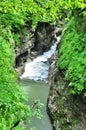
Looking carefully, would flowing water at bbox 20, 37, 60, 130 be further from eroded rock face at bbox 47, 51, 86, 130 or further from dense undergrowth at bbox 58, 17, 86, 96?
dense undergrowth at bbox 58, 17, 86, 96

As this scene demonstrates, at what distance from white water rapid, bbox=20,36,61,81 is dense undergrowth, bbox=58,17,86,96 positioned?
6909 mm

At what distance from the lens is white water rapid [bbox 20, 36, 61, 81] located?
22188 mm

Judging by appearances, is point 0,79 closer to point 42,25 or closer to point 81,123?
point 81,123

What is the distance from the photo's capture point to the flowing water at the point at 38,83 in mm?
13625

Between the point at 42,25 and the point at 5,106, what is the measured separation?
19.0 meters

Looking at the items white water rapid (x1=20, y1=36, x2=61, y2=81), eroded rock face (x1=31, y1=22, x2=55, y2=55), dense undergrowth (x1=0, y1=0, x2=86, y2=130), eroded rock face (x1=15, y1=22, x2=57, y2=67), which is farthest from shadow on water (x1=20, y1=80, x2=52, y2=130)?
eroded rock face (x1=31, y1=22, x2=55, y2=55)

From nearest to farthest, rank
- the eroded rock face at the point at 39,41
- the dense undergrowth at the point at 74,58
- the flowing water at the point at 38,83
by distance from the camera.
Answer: the dense undergrowth at the point at 74,58, the flowing water at the point at 38,83, the eroded rock face at the point at 39,41

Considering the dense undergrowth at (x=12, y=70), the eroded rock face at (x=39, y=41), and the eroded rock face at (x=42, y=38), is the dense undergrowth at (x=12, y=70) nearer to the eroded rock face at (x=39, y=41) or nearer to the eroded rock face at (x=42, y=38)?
the eroded rock face at (x=39, y=41)

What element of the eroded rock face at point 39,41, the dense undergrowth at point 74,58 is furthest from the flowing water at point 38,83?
the dense undergrowth at point 74,58

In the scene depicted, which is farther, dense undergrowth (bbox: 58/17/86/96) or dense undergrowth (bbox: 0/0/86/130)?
dense undergrowth (bbox: 58/17/86/96)

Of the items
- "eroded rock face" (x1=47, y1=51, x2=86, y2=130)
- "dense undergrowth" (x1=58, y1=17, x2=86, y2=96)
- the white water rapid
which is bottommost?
the white water rapid

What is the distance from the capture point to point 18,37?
68.7 feet

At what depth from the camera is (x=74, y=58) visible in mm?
12711

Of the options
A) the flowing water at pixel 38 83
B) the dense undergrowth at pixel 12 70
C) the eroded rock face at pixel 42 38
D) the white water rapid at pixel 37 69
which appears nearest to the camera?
the dense undergrowth at pixel 12 70
